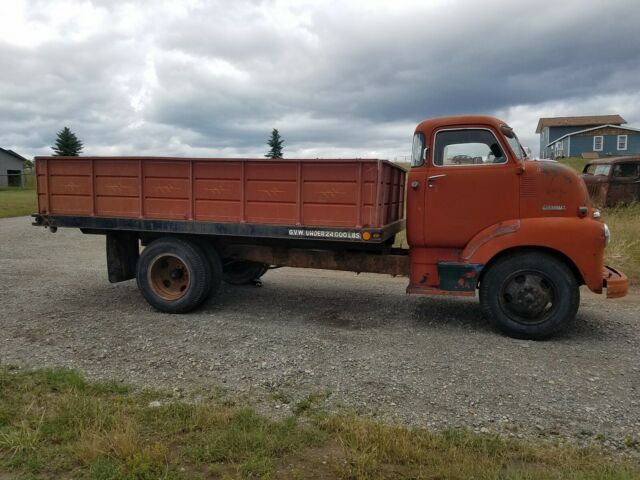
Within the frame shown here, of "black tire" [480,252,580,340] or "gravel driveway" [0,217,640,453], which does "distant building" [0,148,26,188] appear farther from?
"black tire" [480,252,580,340]

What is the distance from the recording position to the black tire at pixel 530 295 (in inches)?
213

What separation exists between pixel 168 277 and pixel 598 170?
15256mm

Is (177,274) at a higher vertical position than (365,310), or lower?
higher

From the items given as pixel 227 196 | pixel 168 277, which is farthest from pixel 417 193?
pixel 168 277

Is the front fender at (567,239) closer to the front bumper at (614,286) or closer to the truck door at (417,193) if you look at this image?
the front bumper at (614,286)

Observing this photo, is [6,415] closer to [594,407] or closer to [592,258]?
[594,407]

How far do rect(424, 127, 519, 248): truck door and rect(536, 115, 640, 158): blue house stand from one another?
4266 cm

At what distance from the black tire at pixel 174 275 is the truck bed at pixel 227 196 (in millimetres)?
301

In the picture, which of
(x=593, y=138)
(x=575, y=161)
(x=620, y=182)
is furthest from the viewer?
(x=593, y=138)

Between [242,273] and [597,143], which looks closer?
[242,273]

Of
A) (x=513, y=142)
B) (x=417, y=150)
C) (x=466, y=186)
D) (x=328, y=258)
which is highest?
(x=513, y=142)

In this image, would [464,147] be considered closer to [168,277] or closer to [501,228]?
[501,228]

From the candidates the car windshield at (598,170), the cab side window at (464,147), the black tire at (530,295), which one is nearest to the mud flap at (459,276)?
the black tire at (530,295)

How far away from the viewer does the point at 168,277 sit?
680 centimetres
